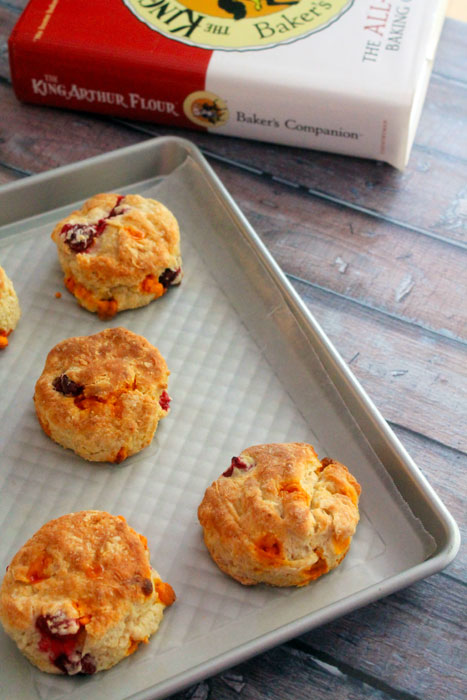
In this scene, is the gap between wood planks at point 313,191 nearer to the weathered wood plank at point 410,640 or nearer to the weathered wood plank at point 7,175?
the weathered wood plank at point 7,175

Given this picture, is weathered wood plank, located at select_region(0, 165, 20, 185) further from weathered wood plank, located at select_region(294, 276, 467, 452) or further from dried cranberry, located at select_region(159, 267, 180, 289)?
weathered wood plank, located at select_region(294, 276, 467, 452)

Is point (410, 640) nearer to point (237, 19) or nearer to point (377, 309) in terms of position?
point (377, 309)

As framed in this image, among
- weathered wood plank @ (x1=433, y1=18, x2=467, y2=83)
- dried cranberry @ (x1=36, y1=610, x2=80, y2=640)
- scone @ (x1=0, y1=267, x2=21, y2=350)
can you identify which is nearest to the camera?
dried cranberry @ (x1=36, y1=610, x2=80, y2=640)

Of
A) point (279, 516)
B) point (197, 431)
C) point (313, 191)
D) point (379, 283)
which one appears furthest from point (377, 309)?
point (279, 516)

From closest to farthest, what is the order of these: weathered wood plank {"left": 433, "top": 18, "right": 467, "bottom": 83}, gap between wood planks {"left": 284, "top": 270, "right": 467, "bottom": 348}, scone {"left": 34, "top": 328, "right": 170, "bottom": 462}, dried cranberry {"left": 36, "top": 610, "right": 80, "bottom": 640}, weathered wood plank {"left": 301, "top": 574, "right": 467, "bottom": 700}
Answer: dried cranberry {"left": 36, "top": 610, "right": 80, "bottom": 640}, weathered wood plank {"left": 301, "top": 574, "right": 467, "bottom": 700}, scone {"left": 34, "top": 328, "right": 170, "bottom": 462}, gap between wood planks {"left": 284, "top": 270, "right": 467, "bottom": 348}, weathered wood plank {"left": 433, "top": 18, "right": 467, "bottom": 83}

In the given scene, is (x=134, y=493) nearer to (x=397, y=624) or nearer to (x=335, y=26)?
(x=397, y=624)

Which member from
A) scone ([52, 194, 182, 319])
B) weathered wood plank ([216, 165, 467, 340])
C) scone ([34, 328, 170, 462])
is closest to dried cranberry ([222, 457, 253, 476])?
scone ([34, 328, 170, 462])

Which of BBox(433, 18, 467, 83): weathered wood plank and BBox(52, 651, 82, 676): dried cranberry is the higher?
BBox(433, 18, 467, 83): weathered wood plank
